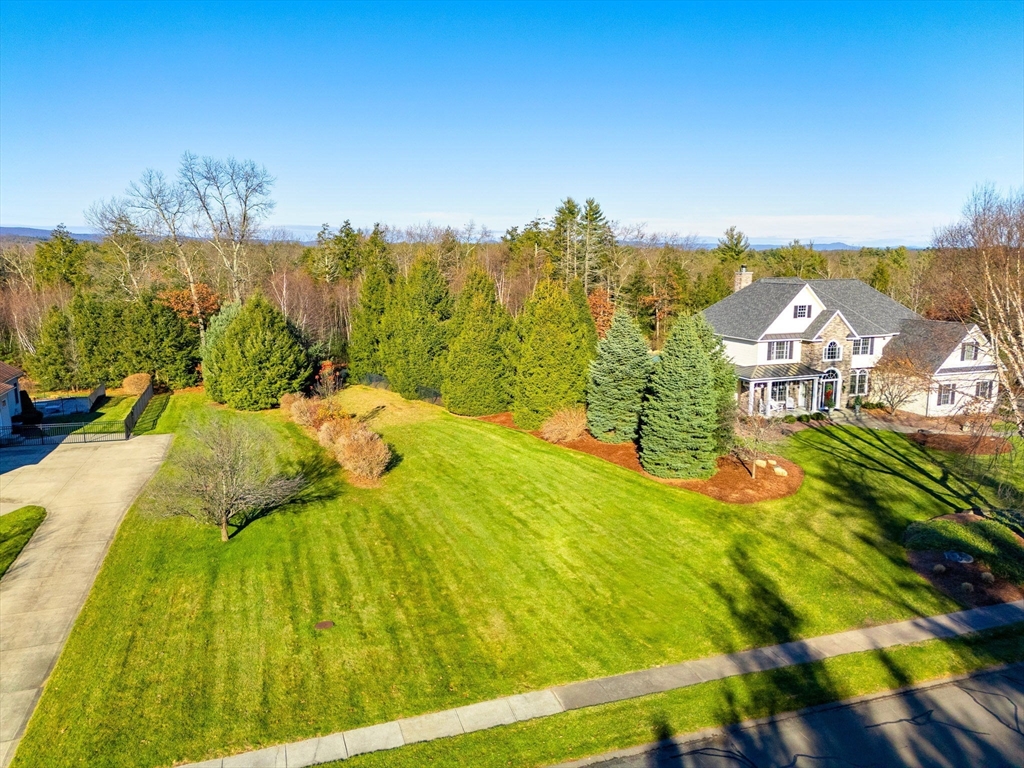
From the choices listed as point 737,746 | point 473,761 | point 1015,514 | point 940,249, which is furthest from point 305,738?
point 940,249

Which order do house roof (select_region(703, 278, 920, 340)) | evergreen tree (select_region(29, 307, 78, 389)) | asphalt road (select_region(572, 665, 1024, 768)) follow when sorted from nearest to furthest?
asphalt road (select_region(572, 665, 1024, 768)) < house roof (select_region(703, 278, 920, 340)) < evergreen tree (select_region(29, 307, 78, 389))

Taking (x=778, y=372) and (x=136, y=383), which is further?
(x=136, y=383)

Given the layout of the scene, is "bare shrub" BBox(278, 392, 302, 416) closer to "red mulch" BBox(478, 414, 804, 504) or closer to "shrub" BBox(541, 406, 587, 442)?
"shrub" BBox(541, 406, 587, 442)

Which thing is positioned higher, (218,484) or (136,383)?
(218,484)

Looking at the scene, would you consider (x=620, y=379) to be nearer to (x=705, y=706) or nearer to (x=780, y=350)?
(x=780, y=350)

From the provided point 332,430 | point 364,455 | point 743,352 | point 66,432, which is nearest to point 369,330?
point 332,430

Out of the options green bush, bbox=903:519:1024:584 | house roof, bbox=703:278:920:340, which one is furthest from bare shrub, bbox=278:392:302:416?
green bush, bbox=903:519:1024:584
